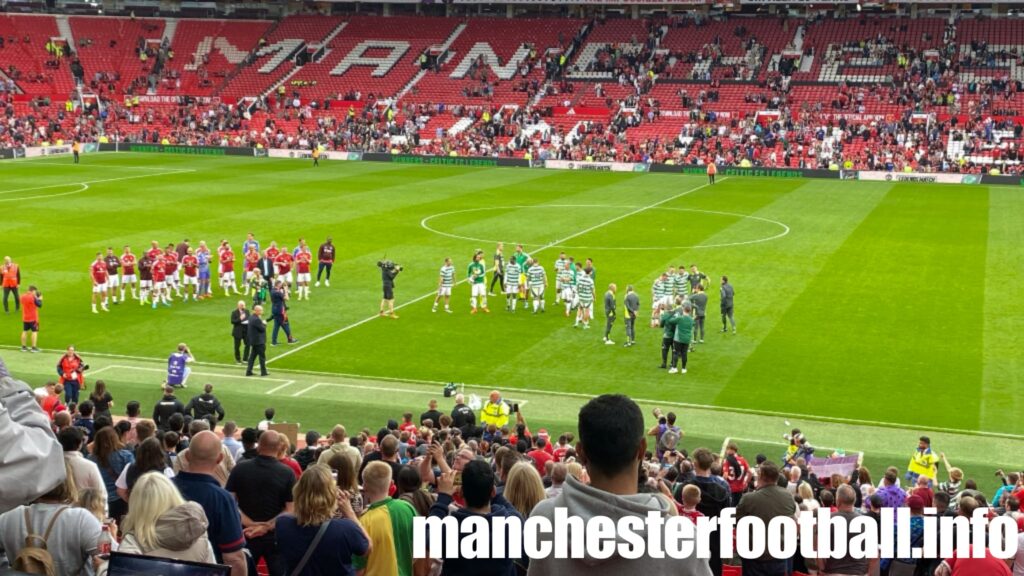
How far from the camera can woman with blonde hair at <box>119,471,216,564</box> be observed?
20.8 feet

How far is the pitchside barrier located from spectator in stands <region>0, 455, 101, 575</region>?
63189 millimetres

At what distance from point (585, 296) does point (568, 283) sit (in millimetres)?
1880

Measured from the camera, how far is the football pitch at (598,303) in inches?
961

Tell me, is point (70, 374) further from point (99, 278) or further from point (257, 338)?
point (99, 278)

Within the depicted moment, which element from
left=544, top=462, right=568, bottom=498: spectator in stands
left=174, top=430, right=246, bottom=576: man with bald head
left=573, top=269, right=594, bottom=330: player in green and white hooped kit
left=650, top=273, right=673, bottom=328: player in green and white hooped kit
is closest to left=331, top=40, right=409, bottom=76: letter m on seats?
left=573, top=269, right=594, bottom=330: player in green and white hooped kit

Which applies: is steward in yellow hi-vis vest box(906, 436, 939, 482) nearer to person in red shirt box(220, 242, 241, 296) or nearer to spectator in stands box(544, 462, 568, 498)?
spectator in stands box(544, 462, 568, 498)

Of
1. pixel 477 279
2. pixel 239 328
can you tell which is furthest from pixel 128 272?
pixel 477 279

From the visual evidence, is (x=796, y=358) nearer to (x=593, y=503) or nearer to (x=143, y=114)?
(x=593, y=503)

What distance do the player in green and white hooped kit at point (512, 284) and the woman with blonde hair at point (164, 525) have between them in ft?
86.6

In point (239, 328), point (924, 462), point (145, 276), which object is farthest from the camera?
point (145, 276)

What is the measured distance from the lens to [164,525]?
6.38 meters

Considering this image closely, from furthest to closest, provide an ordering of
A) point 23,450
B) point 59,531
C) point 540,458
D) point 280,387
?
point 280,387 < point 540,458 < point 59,531 < point 23,450

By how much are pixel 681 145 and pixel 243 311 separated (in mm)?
49629

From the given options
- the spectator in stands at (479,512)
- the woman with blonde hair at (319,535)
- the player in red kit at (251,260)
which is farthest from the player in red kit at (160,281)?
the spectator in stands at (479,512)
